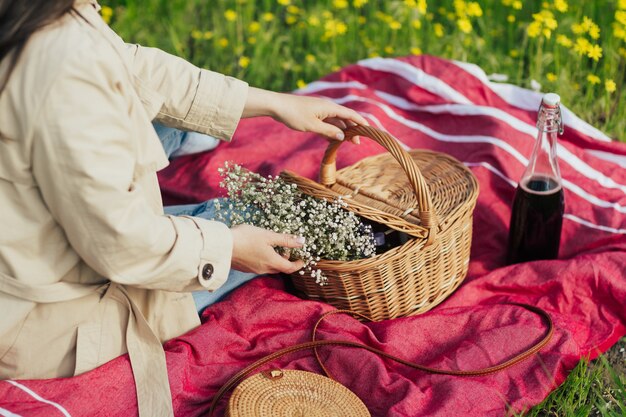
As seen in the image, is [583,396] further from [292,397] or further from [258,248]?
[258,248]

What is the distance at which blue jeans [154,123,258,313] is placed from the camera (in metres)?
1.93

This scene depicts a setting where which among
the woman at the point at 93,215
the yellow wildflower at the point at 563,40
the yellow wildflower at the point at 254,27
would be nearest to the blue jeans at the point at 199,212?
the woman at the point at 93,215

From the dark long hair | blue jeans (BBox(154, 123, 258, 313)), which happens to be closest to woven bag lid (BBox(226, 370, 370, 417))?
blue jeans (BBox(154, 123, 258, 313))

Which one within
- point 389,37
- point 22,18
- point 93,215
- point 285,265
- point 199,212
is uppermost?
point 22,18

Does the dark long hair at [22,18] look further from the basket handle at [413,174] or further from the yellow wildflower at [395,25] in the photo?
the yellow wildflower at [395,25]

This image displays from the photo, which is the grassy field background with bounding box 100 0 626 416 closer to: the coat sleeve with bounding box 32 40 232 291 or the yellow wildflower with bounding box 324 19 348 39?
the yellow wildflower with bounding box 324 19 348 39

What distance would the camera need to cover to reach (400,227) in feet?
5.85

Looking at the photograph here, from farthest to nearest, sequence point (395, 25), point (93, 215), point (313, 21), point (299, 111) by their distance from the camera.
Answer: point (313, 21) < point (395, 25) < point (299, 111) < point (93, 215)

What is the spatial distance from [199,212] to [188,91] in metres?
0.39

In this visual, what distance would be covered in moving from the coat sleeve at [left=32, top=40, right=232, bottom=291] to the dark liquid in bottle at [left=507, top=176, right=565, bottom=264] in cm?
87

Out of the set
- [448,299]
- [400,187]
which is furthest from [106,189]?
[448,299]

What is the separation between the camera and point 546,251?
212 centimetres

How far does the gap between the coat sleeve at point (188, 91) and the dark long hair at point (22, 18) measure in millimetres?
498

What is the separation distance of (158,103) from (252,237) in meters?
0.32
